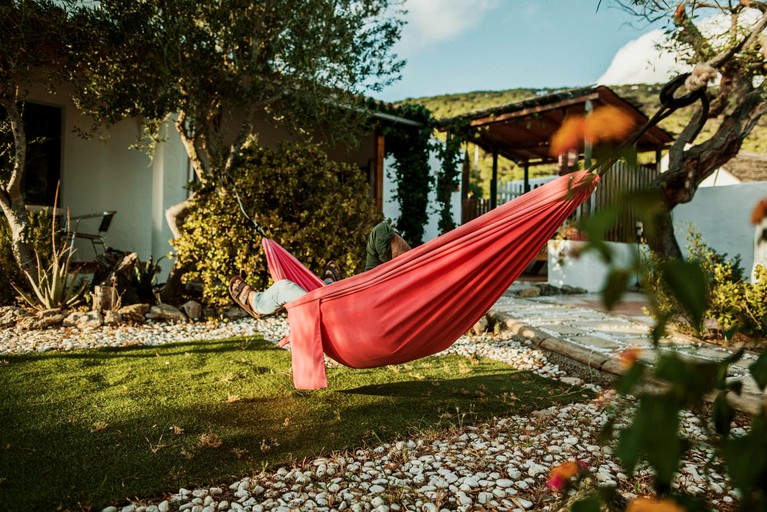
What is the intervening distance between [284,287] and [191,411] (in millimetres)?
826

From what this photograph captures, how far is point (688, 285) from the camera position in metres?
0.47

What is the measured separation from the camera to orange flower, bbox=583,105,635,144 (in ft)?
2.35

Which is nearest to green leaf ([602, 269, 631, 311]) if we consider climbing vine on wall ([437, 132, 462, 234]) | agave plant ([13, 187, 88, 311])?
agave plant ([13, 187, 88, 311])

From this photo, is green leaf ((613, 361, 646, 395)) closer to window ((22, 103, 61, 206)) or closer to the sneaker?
the sneaker

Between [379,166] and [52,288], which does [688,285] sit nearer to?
[52,288]

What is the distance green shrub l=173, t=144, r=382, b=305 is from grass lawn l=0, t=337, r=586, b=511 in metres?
1.13

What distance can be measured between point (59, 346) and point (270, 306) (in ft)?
6.33

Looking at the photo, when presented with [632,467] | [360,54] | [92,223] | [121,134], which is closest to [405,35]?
[360,54]

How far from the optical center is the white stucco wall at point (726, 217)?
7625 millimetres

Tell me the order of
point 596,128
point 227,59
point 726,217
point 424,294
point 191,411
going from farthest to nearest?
point 726,217 < point 227,59 < point 191,411 < point 424,294 < point 596,128

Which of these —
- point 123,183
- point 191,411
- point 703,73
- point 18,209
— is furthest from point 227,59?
point 703,73

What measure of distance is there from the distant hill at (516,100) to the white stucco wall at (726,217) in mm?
7769

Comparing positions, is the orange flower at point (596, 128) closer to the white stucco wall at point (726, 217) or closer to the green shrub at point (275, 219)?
the green shrub at point (275, 219)

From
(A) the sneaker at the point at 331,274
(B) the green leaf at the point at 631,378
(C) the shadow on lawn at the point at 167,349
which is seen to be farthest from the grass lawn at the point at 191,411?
(B) the green leaf at the point at 631,378
